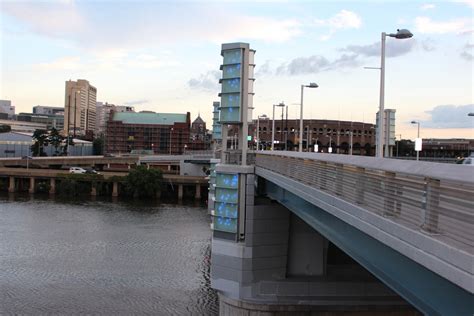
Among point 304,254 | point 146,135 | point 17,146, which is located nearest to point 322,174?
point 304,254

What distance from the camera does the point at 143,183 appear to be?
8450 centimetres

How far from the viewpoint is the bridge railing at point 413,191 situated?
7168mm

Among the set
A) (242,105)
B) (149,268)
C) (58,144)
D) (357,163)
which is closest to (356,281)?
(242,105)

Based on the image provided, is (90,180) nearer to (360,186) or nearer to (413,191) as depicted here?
(360,186)

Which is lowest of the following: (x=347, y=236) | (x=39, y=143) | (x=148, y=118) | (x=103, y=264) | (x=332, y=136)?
(x=103, y=264)

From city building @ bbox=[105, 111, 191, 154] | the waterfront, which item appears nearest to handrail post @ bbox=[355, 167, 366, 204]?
the waterfront

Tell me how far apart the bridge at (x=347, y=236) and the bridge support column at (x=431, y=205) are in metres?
0.02

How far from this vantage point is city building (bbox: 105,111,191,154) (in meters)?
181

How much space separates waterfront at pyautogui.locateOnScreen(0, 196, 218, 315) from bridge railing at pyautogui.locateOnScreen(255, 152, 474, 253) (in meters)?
15.3

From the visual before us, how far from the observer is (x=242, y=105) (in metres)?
26.0

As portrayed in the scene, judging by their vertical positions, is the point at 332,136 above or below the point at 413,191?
above

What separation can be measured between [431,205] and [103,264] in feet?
98.8

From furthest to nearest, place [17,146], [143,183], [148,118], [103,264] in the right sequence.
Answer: [148,118]
[17,146]
[143,183]
[103,264]

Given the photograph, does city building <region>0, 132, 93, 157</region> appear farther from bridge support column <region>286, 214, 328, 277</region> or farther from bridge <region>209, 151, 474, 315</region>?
bridge support column <region>286, 214, 328, 277</region>
